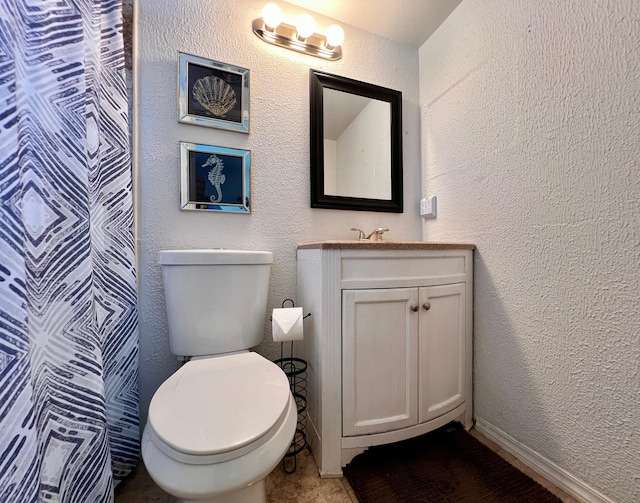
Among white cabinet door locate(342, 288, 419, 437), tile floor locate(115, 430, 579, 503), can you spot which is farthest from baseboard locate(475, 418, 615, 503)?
white cabinet door locate(342, 288, 419, 437)

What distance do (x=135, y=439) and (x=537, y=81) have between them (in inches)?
78.0

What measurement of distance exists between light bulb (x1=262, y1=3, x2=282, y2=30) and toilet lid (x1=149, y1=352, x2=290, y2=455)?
1.50 metres

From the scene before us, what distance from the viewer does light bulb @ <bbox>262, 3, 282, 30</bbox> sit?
119 centimetres

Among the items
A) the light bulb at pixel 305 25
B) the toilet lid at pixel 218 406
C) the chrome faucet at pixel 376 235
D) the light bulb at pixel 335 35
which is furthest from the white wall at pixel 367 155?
the toilet lid at pixel 218 406

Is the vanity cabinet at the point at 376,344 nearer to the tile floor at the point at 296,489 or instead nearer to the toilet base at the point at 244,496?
the tile floor at the point at 296,489

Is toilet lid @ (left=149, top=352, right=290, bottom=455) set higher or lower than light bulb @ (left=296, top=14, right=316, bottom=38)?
lower

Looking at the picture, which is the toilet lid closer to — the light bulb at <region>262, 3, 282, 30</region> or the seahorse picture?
the seahorse picture

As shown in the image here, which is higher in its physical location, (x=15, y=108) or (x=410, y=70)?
(x=410, y=70)

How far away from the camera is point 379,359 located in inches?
38.0

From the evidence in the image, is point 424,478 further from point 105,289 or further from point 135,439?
point 105,289

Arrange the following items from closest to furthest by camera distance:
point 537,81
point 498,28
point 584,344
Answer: point 584,344
point 537,81
point 498,28

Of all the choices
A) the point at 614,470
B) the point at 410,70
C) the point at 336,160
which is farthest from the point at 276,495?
the point at 410,70

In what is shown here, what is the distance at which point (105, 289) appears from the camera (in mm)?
879

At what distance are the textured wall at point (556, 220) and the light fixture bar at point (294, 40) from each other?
2.17 feet
